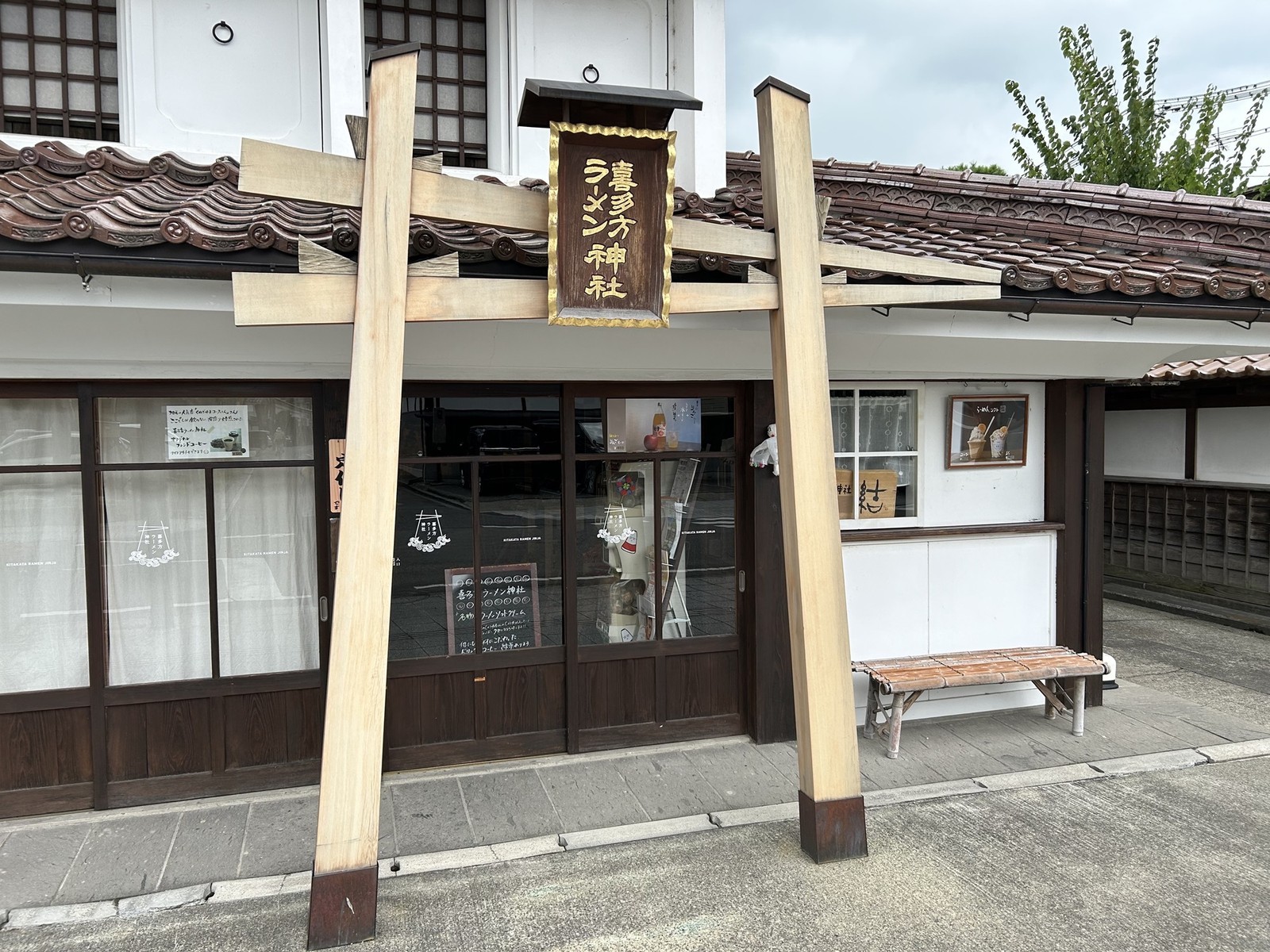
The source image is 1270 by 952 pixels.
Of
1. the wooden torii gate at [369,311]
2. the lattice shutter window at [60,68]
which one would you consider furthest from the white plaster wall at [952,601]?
the lattice shutter window at [60,68]

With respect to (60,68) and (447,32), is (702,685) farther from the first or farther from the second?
(60,68)

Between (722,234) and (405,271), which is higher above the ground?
(722,234)

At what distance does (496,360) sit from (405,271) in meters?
1.67

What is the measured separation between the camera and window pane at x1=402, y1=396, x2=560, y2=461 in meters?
5.86

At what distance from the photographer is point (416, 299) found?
13.1ft

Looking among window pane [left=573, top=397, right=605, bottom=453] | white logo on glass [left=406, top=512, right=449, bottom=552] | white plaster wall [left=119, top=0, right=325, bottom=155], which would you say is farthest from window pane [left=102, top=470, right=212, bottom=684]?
white plaster wall [left=119, top=0, right=325, bottom=155]

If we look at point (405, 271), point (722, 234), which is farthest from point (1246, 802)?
point (405, 271)

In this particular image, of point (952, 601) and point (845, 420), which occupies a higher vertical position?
point (845, 420)

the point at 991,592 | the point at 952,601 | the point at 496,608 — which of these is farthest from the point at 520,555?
the point at 991,592

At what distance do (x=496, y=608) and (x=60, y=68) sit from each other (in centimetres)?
501

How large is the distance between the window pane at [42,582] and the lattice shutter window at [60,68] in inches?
112

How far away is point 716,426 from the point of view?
254 inches

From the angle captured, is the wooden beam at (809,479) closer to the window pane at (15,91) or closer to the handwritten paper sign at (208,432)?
the handwritten paper sign at (208,432)

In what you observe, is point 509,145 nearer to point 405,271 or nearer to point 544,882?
point 405,271
